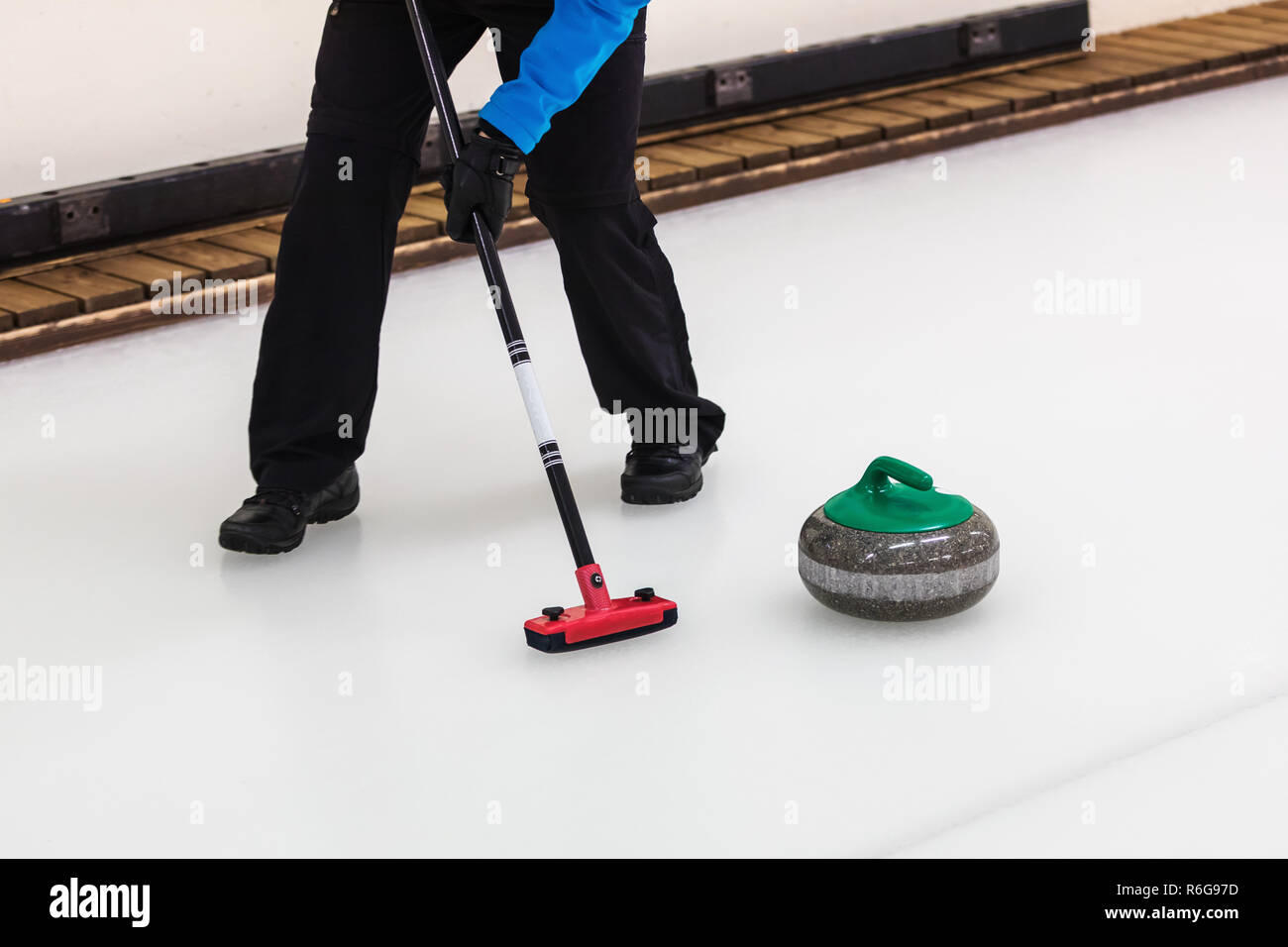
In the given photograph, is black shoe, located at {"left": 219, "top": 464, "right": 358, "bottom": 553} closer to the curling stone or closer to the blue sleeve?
the blue sleeve

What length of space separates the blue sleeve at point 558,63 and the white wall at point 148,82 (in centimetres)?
197

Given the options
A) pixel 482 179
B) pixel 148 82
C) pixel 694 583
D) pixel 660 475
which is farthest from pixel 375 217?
pixel 148 82

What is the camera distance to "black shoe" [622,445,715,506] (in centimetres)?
265

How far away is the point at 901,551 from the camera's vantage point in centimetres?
212

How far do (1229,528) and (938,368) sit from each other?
2.87 feet

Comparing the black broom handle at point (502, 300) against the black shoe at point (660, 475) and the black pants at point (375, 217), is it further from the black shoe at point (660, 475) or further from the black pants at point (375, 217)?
the black shoe at point (660, 475)

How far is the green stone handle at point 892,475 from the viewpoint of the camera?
2.15 m

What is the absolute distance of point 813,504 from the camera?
2.63 metres

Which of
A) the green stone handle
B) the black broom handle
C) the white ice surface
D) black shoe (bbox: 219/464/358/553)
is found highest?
the black broom handle

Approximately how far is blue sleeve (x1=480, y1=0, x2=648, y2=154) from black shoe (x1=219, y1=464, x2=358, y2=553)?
2.00ft

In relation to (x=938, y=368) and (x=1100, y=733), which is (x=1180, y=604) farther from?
(x=938, y=368)

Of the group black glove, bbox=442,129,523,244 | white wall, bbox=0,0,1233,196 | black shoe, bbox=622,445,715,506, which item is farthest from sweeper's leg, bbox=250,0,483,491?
white wall, bbox=0,0,1233,196

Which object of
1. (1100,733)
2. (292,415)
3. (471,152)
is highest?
(471,152)
